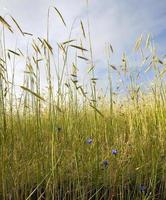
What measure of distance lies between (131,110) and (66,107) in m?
0.65

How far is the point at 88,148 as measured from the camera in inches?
87.7

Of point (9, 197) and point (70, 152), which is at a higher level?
point (70, 152)

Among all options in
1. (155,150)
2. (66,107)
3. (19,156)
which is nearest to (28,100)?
(66,107)

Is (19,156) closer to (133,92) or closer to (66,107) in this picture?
(66,107)

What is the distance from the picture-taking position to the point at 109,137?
2.45m

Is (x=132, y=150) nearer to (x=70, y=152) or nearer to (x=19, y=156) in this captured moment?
(x=70, y=152)

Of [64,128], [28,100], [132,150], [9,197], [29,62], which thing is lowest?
[9,197]

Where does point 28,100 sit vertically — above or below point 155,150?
above

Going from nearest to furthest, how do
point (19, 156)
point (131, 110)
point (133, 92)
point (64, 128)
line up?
point (19, 156) → point (64, 128) → point (133, 92) → point (131, 110)

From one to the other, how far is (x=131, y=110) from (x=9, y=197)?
1314 mm

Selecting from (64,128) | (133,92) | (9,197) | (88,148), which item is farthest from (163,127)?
(9,197)

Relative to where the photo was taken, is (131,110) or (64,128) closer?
(64,128)

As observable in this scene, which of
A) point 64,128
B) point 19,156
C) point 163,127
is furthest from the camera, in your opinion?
point 163,127

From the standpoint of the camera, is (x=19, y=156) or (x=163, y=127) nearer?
(x=19, y=156)
